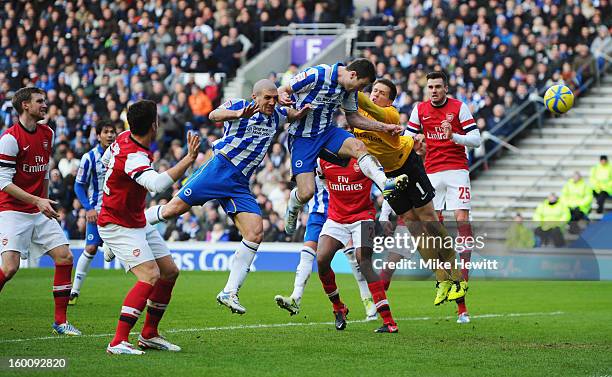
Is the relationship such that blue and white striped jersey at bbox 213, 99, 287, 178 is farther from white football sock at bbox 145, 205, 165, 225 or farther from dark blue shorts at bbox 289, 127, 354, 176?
white football sock at bbox 145, 205, 165, 225

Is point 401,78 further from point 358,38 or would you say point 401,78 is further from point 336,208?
point 336,208

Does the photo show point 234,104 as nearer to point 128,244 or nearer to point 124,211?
point 124,211

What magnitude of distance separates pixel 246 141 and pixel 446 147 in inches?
141

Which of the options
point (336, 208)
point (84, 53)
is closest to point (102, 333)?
point (336, 208)

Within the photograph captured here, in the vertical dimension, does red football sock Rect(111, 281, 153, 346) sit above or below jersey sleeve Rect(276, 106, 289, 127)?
below

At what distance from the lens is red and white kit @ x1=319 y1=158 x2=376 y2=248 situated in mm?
13000

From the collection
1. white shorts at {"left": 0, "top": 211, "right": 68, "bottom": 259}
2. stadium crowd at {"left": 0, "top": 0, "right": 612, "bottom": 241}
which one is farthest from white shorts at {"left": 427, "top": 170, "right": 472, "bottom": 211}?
stadium crowd at {"left": 0, "top": 0, "right": 612, "bottom": 241}

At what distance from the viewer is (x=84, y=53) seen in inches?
1331

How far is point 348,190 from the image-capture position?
43.3 ft

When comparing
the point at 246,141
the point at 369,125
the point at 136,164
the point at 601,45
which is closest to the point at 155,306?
the point at 136,164

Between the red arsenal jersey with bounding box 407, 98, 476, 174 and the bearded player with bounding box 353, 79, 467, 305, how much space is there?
0.88 m

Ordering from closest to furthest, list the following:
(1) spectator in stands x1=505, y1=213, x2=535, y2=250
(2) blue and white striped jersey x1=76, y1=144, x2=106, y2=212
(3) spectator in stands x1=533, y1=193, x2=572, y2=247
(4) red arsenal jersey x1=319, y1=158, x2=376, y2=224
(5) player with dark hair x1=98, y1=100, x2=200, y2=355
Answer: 1. (5) player with dark hair x1=98, y1=100, x2=200, y2=355
2. (4) red arsenal jersey x1=319, y1=158, x2=376, y2=224
3. (2) blue and white striped jersey x1=76, y1=144, x2=106, y2=212
4. (3) spectator in stands x1=533, y1=193, x2=572, y2=247
5. (1) spectator in stands x1=505, y1=213, x2=535, y2=250

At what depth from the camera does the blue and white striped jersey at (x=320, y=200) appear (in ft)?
46.5

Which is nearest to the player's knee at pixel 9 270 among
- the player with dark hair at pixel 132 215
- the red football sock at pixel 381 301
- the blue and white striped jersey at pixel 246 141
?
the player with dark hair at pixel 132 215
